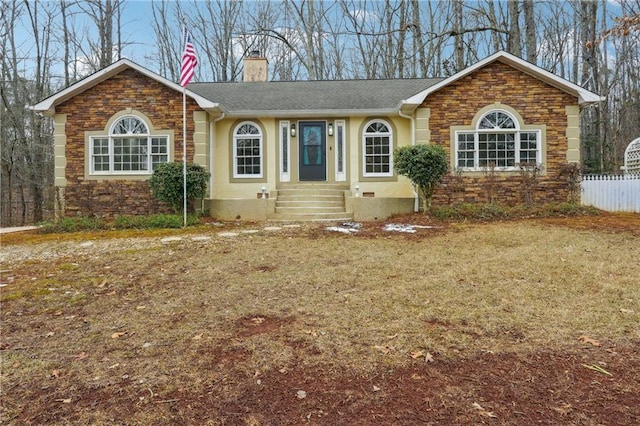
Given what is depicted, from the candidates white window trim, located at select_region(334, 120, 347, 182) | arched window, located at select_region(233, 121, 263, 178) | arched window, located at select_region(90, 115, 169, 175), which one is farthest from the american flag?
white window trim, located at select_region(334, 120, 347, 182)

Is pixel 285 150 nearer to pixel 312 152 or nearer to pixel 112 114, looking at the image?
pixel 312 152

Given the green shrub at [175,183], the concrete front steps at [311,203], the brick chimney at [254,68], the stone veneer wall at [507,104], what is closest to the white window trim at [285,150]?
the concrete front steps at [311,203]

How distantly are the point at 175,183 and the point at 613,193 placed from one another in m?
11.9

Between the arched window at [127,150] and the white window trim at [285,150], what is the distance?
11.1 ft

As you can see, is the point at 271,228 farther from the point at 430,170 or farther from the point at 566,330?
the point at 566,330

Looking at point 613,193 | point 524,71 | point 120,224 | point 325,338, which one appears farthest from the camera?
point 524,71

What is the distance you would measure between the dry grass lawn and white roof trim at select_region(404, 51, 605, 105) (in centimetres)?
587

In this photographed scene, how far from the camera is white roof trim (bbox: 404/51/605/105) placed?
10539mm

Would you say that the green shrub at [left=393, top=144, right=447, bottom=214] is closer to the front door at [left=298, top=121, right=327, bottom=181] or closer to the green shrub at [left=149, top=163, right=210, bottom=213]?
the front door at [left=298, top=121, right=327, bottom=181]

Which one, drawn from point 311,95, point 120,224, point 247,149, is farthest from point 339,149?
point 120,224

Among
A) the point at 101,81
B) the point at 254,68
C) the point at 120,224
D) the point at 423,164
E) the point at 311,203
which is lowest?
the point at 120,224

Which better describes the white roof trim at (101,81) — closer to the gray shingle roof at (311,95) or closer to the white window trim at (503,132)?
the gray shingle roof at (311,95)

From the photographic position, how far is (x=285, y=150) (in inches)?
486

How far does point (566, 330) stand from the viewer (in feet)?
10.7
